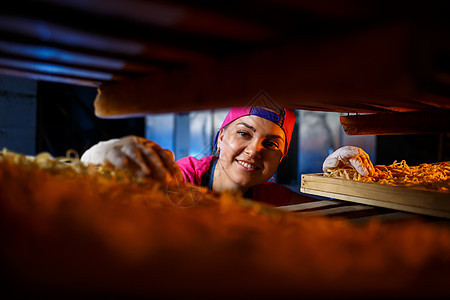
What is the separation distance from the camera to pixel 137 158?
1411 millimetres

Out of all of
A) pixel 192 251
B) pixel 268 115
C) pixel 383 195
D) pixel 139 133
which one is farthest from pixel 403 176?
pixel 139 133

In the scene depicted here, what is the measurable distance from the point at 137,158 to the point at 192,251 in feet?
2.56

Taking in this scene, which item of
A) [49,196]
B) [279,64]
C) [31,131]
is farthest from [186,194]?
[31,131]

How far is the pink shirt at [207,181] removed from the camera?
3.40 m

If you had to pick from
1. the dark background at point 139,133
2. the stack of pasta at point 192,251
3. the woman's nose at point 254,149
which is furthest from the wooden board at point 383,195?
the dark background at point 139,133

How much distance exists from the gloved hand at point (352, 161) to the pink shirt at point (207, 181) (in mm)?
673

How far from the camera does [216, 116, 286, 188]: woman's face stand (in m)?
2.74

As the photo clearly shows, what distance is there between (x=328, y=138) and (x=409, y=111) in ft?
13.6

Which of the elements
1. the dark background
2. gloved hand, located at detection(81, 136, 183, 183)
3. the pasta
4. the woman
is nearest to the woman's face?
the woman

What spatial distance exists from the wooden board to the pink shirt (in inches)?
19.0

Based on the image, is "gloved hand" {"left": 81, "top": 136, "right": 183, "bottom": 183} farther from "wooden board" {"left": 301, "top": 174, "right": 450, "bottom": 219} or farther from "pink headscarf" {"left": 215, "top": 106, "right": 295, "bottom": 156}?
"wooden board" {"left": 301, "top": 174, "right": 450, "bottom": 219}

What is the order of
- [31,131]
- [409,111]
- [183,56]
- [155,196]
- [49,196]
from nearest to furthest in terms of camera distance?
[49,196] → [155,196] → [183,56] → [409,111] → [31,131]

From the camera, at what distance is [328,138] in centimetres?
666

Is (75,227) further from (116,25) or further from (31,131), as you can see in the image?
(31,131)
